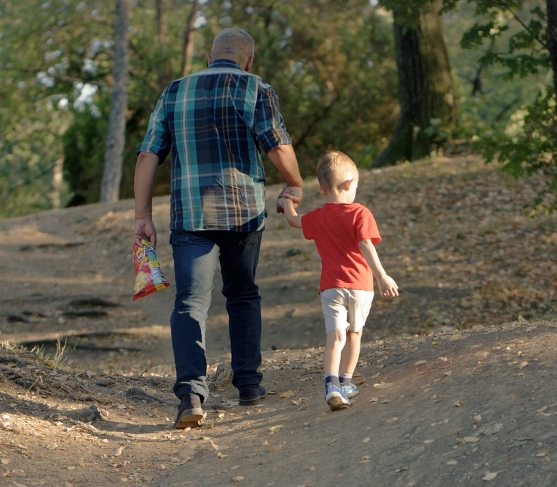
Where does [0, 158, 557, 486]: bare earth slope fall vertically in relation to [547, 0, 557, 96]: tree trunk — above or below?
below

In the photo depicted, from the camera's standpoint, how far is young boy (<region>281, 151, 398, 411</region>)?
437 centimetres

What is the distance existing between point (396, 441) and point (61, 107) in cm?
2463

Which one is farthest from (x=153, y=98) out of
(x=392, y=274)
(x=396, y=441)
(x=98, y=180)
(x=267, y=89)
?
(x=396, y=441)

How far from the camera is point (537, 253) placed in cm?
1023

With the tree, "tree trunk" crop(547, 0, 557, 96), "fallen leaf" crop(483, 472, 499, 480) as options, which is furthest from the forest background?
"fallen leaf" crop(483, 472, 499, 480)

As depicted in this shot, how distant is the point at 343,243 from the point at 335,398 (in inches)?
34.0

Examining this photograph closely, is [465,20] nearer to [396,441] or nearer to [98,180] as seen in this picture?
[98,180]

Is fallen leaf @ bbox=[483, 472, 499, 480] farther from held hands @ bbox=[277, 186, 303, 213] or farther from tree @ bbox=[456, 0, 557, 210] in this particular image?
tree @ bbox=[456, 0, 557, 210]

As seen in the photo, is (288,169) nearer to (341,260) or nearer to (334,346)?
(341,260)

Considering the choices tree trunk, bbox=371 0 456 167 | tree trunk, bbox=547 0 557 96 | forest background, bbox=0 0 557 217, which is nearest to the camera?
tree trunk, bbox=547 0 557 96

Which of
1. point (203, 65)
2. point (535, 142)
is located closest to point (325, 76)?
point (203, 65)

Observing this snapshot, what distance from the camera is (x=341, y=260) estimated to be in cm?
443

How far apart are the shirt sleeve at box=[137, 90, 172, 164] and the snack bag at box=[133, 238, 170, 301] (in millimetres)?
532

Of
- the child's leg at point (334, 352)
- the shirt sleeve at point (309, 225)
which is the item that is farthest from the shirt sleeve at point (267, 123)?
the child's leg at point (334, 352)
